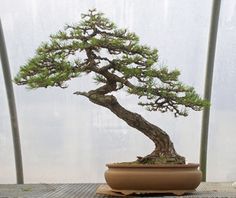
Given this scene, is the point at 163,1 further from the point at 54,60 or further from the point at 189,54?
the point at 54,60

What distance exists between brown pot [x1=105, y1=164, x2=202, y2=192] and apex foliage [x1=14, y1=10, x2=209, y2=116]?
14.0 inches

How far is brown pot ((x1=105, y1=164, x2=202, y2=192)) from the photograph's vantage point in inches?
91.5

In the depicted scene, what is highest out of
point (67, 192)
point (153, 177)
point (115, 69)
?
point (115, 69)

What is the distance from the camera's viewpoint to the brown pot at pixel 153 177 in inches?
91.5

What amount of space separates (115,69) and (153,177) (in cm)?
60

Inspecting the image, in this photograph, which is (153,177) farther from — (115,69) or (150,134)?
(115,69)

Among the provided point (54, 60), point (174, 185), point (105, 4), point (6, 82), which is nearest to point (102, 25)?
point (54, 60)

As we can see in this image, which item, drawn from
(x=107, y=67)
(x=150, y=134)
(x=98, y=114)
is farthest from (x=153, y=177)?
(x=98, y=114)

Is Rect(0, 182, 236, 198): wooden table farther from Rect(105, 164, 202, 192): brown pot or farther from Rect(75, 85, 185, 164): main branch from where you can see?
Rect(75, 85, 185, 164): main branch

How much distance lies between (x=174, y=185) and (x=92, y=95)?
641 millimetres

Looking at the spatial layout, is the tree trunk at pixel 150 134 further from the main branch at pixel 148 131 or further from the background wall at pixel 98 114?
the background wall at pixel 98 114

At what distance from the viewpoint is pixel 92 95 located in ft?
8.44

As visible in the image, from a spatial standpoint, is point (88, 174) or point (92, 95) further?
point (88, 174)

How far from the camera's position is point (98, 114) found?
4043mm
